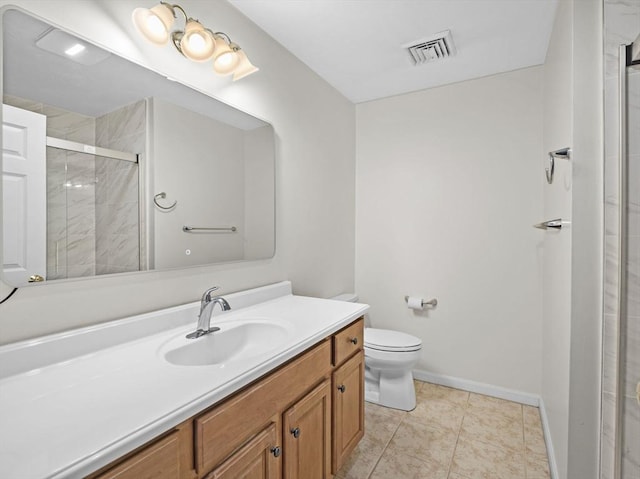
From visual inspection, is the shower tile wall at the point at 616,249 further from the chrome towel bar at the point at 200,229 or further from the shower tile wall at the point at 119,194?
the shower tile wall at the point at 119,194

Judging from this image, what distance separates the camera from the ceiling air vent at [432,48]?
203 cm

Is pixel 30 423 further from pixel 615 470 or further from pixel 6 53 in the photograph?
pixel 615 470

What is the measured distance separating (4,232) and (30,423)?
57 cm

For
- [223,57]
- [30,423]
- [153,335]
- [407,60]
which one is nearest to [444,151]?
[407,60]

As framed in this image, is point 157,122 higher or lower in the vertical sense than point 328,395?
higher

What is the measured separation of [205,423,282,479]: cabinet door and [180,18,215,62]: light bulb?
1.50 m

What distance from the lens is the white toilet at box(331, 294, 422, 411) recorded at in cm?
224

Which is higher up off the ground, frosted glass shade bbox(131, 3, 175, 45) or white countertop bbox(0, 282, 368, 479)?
frosted glass shade bbox(131, 3, 175, 45)

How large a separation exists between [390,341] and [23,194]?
209cm

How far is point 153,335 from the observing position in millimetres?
1283

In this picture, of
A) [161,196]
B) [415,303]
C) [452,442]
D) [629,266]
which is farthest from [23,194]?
[415,303]

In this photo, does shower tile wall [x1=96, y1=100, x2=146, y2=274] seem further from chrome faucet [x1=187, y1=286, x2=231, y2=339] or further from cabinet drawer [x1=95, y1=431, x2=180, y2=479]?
cabinet drawer [x1=95, y1=431, x2=180, y2=479]

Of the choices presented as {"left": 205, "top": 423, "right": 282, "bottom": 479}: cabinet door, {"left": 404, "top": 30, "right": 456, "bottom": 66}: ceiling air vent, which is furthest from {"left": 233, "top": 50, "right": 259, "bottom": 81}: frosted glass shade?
{"left": 205, "top": 423, "right": 282, "bottom": 479}: cabinet door

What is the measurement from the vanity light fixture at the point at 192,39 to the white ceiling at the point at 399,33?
1.04ft
